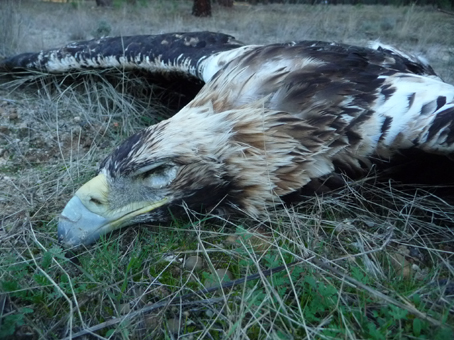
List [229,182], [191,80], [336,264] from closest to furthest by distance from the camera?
[336,264] < [229,182] < [191,80]

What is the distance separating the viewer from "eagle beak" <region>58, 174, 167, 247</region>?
1873mm

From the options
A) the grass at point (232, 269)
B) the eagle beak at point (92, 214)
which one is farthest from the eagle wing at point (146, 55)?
the eagle beak at point (92, 214)

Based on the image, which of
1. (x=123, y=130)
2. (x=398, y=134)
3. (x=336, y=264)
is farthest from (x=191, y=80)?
(x=336, y=264)

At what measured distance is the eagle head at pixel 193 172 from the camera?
195cm

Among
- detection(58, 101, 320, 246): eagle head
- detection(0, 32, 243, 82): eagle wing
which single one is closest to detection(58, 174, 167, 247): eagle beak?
detection(58, 101, 320, 246): eagle head

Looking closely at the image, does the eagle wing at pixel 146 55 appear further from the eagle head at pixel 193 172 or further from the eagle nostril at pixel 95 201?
the eagle nostril at pixel 95 201

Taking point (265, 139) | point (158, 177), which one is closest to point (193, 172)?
point (158, 177)

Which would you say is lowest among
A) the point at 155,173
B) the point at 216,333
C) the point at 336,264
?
the point at 216,333

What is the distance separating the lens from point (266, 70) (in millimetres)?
2352

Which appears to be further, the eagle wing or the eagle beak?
the eagle wing

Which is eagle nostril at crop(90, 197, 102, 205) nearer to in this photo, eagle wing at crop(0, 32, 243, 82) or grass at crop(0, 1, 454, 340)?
grass at crop(0, 1, 454, 340)

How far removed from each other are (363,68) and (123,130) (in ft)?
6.75

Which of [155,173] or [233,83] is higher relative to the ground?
[233,83]

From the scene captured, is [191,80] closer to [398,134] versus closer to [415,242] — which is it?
[398,134]
